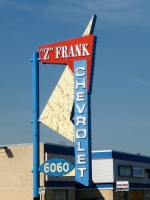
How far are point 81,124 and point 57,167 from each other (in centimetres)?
→ 277

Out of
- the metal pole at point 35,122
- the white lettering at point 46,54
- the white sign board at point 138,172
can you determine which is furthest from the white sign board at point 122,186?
the white lettering at point 46,54

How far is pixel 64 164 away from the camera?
30156 millimetres

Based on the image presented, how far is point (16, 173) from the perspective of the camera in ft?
138

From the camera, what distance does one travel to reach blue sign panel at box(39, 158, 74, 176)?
30.0 meters

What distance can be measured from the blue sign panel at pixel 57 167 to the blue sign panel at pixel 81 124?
465 millimetres

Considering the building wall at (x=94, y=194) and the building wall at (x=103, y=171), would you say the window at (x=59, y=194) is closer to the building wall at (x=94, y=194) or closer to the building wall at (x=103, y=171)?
the building wall at (x=94, y=194)

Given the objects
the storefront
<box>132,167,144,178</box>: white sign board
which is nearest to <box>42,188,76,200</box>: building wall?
the storefront

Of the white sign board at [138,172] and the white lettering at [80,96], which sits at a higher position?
the white lettering at [80,96]

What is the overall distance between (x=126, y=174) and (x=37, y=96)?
2041 centimetres

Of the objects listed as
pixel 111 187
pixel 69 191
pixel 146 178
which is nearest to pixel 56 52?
pixel 69 191

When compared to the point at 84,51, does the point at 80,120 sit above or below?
below

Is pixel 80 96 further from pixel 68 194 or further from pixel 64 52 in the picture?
pixel 68 194

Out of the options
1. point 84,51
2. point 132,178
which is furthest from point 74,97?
point 132,178

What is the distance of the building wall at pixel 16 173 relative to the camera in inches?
1631
